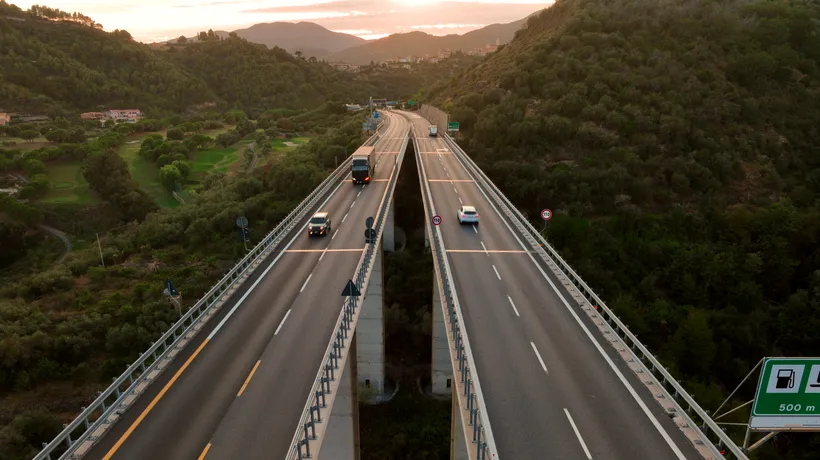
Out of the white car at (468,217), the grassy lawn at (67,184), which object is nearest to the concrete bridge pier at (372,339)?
the white car at (468,217)

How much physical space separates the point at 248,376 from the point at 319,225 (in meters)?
15.5

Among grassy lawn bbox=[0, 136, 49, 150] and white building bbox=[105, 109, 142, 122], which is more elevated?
white building bbox=[105, 109, 142, 122]

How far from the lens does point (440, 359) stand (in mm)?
32250

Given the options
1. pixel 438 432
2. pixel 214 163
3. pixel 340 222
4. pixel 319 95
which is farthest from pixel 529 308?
pixel 319 95

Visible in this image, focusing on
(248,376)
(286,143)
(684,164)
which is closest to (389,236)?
(248,376)

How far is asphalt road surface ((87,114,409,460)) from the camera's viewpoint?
1323 centimetres

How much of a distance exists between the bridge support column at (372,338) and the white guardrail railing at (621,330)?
1057 cm

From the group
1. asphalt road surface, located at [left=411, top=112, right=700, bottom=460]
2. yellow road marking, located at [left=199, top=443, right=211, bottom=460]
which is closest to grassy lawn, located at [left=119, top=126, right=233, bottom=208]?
asphalt road surface, located at [left=411, top=112, right=700, bottom=460]

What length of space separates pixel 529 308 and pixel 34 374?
2667 cm

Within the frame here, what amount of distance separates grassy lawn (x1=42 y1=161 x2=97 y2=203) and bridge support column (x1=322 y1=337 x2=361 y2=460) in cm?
6607

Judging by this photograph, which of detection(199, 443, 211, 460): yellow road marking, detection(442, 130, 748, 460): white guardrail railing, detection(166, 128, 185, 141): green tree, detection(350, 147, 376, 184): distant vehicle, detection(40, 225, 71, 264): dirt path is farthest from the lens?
detection(166, 128, 185, 141): green tree

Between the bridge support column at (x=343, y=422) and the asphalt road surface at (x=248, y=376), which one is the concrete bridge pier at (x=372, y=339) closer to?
the asphalt road surface at (x=248, y=376)

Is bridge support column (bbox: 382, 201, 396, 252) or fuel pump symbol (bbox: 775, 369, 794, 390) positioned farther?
bridge support column (bbox: 382, 201, 396, 252)

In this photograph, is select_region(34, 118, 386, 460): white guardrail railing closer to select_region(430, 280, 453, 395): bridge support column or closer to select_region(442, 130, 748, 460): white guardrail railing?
select_region(430, 280, 453, 395): bridge support column
